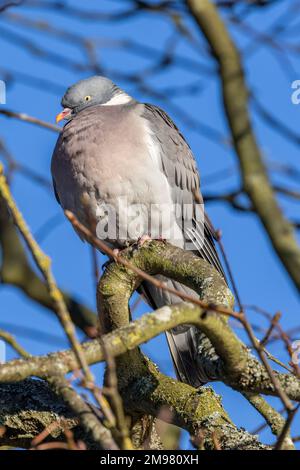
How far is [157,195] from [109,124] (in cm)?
57

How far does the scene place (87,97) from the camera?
556 cm

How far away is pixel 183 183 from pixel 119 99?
2.85ft

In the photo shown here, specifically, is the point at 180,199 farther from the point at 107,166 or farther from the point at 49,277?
the point at 49,277

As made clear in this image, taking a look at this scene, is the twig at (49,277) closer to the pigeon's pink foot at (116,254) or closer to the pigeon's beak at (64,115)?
the pigeon's pink foot at (116,254)

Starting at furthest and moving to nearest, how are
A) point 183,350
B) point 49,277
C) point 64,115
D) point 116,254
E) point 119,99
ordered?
point 119,99, point 64,115, point 183,350, point 116,254, point 49,277

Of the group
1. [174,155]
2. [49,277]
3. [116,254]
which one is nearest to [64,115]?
[174,155]

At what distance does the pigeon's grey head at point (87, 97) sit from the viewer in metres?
5.53

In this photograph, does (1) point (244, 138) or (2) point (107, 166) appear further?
(2) point (107, 166)

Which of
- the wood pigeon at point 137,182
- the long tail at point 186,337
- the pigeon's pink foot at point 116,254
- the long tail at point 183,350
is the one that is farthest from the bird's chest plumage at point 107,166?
the long tail at point 183,350

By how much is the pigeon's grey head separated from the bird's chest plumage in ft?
1.30

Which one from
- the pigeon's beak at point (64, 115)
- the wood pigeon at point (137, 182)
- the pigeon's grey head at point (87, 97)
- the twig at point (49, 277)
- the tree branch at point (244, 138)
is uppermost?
the pigeon's grey head at point (87, 97)

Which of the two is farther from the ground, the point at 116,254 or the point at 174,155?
the point at 174,155

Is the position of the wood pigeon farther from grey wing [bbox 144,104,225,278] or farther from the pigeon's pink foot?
the pigeon's pink foot
